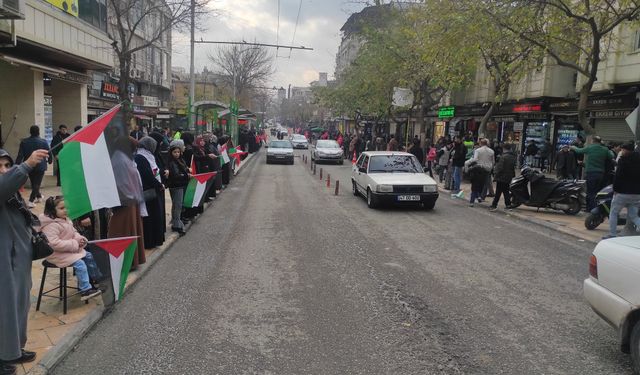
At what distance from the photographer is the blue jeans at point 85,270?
516 cm

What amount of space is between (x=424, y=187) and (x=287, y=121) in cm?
13910

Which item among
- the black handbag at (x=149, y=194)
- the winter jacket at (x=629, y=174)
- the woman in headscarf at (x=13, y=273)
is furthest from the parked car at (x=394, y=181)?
the woman in headscarf at (x=13, y=273)

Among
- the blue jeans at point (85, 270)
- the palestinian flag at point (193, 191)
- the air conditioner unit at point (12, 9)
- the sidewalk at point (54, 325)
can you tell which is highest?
the air conditioner unit at point (12, 9)

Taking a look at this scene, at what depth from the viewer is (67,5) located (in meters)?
14.9

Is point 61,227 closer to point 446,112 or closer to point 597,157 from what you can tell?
point 597,157

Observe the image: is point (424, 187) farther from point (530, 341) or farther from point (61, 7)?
point (61, 7)

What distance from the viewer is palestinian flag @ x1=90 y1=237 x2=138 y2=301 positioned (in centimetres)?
495

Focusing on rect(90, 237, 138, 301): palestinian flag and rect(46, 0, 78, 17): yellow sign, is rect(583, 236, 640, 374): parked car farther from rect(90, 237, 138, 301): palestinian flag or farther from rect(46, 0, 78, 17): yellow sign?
rect(46, 0, 78, 17): yellow sign

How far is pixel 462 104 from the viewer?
33312 millimetres

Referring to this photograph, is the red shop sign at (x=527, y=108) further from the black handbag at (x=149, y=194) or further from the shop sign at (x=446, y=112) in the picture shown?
the black handbag at (x=149, y=194)

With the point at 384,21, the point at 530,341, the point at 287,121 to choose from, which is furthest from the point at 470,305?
the point at 287,121

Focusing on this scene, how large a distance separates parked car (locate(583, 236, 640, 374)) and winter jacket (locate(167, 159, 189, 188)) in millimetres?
6587

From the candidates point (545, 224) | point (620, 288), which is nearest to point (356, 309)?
point (620, 288)

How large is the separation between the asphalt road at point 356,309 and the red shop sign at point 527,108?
51.3 ft
